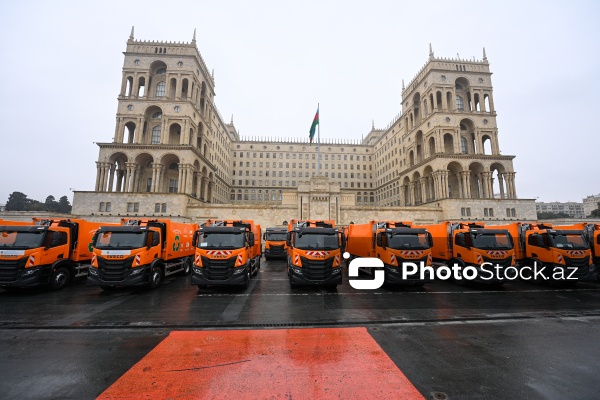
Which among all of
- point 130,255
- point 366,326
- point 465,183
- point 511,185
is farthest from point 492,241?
point 511,185

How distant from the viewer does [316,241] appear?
12688mm

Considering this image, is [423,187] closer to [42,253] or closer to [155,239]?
[155,239]

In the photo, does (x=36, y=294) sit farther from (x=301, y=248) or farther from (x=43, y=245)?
(x=301, y=248)

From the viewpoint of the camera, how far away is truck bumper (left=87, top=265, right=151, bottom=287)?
1198 cm

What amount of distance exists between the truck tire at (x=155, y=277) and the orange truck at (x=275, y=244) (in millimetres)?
13851

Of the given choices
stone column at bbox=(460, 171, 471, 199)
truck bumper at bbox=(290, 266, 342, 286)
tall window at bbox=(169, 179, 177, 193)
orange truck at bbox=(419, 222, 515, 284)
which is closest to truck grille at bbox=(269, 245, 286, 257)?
truck bumper at bbox=(290, 266, 342, 286)

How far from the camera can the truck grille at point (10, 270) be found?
1162 centimetres

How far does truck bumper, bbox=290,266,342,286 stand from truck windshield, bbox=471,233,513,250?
8.12 metres

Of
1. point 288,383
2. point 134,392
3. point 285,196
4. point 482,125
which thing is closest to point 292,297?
point 288,383

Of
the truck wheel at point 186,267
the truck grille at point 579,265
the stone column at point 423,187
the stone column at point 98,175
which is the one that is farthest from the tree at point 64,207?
the truck grille at point 579,265

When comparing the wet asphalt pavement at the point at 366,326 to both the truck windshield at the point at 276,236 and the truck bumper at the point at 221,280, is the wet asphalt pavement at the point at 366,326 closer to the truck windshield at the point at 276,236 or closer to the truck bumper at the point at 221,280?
the truck bumper at the point at 221,280

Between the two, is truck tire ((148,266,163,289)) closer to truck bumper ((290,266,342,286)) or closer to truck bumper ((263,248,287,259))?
truck bumper ((290,266,342,286))

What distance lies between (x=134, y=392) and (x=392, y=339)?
19.9ft

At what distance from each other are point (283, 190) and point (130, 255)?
139 feet
